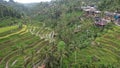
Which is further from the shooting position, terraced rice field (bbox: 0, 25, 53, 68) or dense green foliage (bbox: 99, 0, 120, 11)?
dense green foliage (bbox: 99, 0, 120, 11)

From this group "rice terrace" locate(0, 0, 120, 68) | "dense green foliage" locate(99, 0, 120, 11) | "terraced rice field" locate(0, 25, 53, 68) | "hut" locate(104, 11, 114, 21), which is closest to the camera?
"rice terrace" locate(0, 0, 120, 68)

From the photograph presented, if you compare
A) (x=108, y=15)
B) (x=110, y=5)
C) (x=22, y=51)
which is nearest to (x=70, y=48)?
(x=22, y=51)

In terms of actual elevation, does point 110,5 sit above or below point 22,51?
above

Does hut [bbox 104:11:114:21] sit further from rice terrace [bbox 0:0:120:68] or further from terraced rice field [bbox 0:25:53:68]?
terraced rice field [bbox 0:25:53:68]

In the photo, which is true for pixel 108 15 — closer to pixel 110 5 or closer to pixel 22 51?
pixel 110 5

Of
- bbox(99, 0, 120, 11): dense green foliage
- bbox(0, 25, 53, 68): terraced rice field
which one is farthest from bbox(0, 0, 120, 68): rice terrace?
bbox(99, 0, 120, 11): dense green foliage

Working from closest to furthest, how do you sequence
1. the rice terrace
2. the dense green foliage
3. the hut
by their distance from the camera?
the rice terrace < the hut < the dense green foliage

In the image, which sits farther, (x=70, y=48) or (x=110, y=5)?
(x=110, y=5)

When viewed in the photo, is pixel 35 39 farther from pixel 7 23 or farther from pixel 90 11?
pixel 90 11

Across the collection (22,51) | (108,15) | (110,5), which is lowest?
(108,15)
